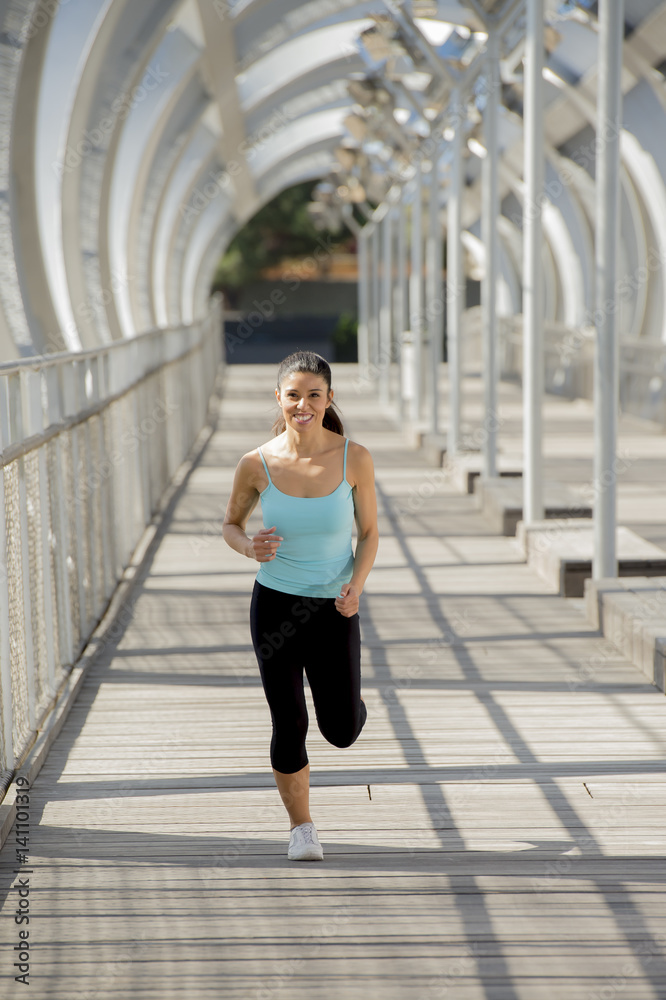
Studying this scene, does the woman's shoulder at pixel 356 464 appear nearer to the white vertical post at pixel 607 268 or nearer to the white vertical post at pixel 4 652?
the white vertical post at pixel 4 652

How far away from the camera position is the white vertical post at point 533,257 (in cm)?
772

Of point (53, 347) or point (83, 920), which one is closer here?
point (83, 920)

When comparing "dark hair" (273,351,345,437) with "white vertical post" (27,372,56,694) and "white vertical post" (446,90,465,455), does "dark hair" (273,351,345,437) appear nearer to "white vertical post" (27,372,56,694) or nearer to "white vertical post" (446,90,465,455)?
"white vertical post" (27,372,56,694)

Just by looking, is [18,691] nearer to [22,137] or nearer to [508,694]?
[508,694]

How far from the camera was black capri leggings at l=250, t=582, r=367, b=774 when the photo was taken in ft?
10.6

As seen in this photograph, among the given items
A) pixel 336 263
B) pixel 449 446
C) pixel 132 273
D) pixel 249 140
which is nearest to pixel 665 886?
pixel 449 446

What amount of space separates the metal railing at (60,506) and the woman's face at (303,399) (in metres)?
1.12

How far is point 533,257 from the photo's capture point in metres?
7.87

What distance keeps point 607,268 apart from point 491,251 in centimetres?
370

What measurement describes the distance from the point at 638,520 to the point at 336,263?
45137mm

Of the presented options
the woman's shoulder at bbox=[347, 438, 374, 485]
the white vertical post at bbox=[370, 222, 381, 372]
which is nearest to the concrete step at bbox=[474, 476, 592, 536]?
the woman's shoulder at bbox=[347, 438, 374, 485]

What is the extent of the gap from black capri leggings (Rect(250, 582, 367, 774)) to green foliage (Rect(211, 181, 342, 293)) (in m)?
44.0

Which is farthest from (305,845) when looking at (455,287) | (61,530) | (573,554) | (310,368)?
(455,287)

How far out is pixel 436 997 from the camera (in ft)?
8.86
